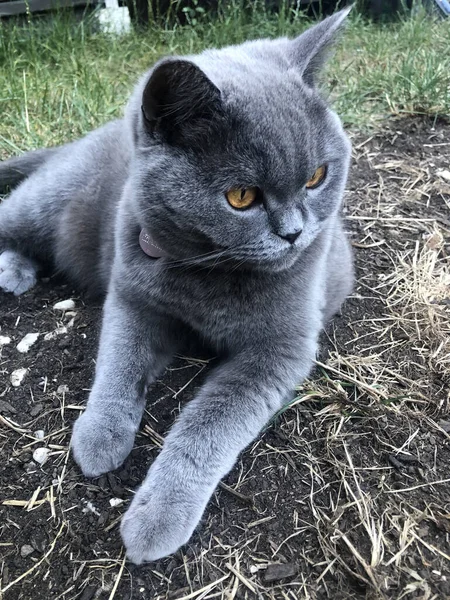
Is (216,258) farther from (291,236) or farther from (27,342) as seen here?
(27,342)

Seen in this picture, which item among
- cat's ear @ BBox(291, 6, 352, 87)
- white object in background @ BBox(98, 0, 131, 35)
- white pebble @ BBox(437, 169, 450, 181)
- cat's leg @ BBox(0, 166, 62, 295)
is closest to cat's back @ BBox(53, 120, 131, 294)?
cat's leg @ BBox(0, 166, 62, 295)

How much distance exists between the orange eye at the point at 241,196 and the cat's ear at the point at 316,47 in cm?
37

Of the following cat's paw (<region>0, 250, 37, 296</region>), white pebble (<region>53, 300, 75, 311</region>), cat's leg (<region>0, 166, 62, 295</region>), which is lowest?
white pebble (<region>53, 300, 75, 311</region>)

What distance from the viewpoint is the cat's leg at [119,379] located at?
1.43 meters

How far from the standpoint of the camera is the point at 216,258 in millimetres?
1387

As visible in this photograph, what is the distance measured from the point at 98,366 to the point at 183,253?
44 centimetres

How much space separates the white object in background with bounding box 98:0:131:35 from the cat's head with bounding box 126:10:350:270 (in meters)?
2.96

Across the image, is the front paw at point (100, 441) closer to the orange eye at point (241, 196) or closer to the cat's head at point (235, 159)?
the cat's head at point (235, 159)

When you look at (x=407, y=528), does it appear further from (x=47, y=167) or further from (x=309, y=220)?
(x=47, y=167)

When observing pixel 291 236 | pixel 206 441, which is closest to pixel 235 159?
pixel 291 236

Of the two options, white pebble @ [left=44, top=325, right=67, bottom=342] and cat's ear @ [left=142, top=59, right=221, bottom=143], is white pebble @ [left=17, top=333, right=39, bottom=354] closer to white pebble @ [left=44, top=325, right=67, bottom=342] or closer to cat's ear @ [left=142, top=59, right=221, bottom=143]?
white pebble @ [left=44, top=325, right=67, bottom=342]

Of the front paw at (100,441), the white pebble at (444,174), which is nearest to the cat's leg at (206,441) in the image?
the front paw at (100,441)

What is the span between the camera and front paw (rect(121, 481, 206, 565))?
1253mm

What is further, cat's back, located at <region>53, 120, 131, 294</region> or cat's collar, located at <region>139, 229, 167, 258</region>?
cat's back, located at <region>53, 120, 131, 294</region>
